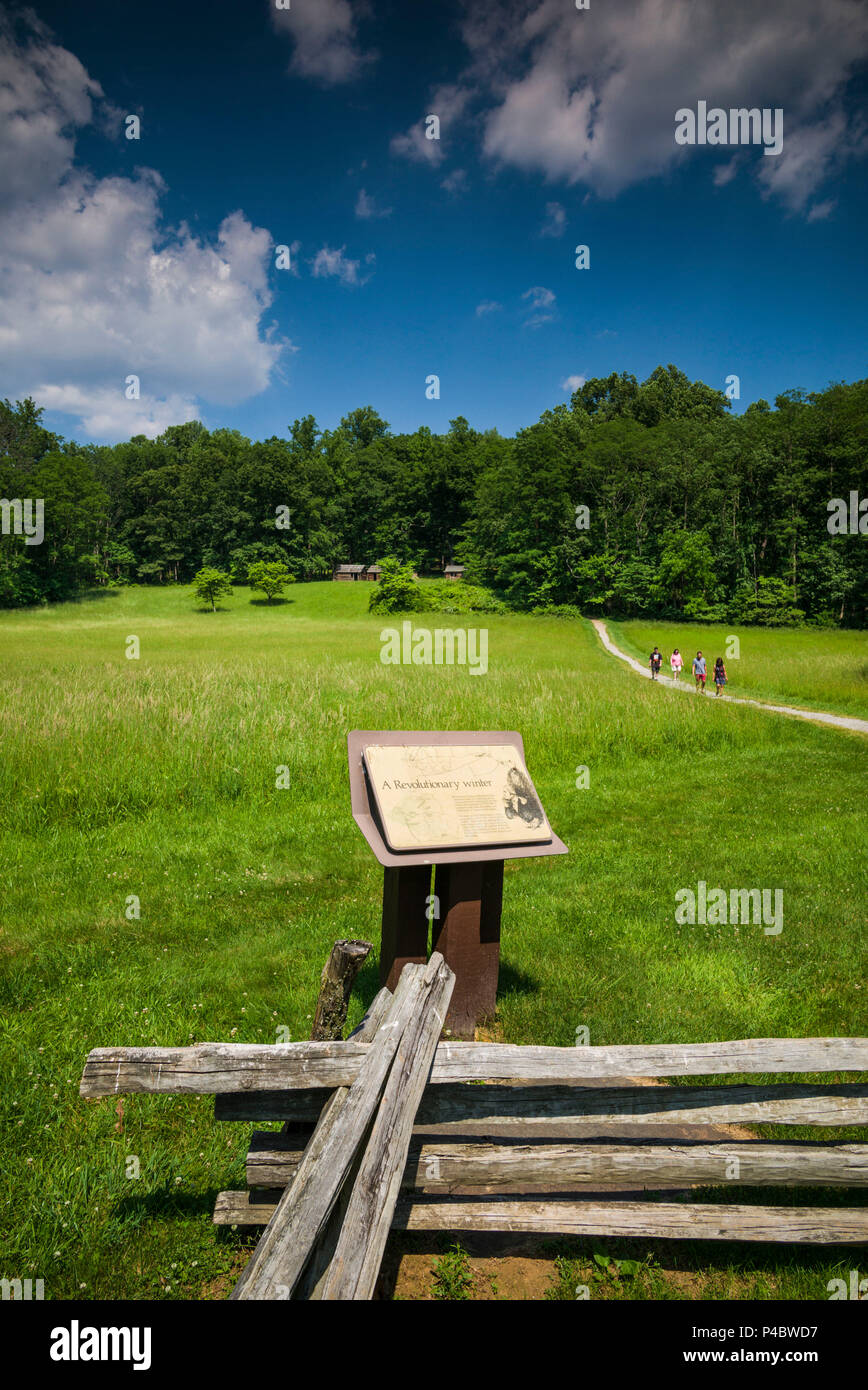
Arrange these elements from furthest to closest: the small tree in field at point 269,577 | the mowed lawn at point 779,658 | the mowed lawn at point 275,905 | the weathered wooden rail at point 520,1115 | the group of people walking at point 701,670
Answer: the small tree in field at point 269,577 < the group of people walking at point 701,670 < the mowed lawn at point 779,658 < the mowed lawn at point 275,905 < the weathered wooden rail at point 520,1115

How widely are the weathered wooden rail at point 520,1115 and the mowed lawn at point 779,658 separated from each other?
23.0m

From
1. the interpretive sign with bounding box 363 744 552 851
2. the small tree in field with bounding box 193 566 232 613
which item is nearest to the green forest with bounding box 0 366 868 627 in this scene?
the small tree in field with bounding box 193 566 232 613

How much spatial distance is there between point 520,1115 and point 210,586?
7361 cm

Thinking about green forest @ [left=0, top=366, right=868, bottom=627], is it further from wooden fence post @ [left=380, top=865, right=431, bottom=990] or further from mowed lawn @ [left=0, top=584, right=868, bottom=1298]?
wooden fence post @ [left=380, top=865, right=431, bottom=990]

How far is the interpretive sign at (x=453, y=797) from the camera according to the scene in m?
4.95

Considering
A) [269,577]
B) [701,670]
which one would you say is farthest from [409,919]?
[269,577]

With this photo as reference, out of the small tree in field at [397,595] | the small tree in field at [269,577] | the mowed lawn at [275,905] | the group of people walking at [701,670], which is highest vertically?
the small tree in field at [269,577]

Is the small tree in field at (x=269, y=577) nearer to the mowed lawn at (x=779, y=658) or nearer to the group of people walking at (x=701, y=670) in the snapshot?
the mowed lawn at (x=779, y=658)

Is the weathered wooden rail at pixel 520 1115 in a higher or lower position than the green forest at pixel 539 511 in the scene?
lower

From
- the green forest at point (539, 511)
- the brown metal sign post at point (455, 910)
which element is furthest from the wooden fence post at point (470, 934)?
the green forest at point (539, 511)

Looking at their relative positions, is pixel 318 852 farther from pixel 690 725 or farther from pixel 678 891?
pixel 690 725

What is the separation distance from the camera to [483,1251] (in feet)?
11.6

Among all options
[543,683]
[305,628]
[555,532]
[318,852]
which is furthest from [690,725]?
[555,532]

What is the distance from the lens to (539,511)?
7488 centimetres
